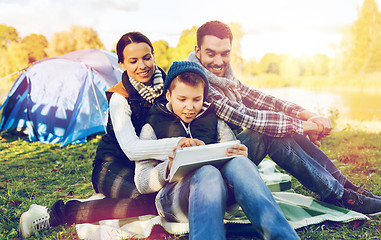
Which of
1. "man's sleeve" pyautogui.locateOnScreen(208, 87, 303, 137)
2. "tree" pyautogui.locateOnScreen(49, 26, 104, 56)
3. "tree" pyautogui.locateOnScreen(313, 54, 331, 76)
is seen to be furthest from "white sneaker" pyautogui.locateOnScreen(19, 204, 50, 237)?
"tree" pyautogui.locateOnScreen(313, 54, 331, 76)

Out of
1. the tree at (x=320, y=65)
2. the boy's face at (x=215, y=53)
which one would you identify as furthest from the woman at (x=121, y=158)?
the tree at (x=320, y=65)

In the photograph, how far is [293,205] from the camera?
8.23 feet

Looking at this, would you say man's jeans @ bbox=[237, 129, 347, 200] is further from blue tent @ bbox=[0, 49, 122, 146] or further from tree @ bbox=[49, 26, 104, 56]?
tree @ bbox=[49, 26, 104, 56]

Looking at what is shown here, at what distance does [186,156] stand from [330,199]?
57.1 inches

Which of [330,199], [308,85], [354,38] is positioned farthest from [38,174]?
[354,38]

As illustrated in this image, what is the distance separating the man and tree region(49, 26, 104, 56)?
29.4 m

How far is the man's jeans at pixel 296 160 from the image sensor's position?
2.34 meters

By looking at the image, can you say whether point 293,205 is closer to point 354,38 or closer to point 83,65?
point 83,65

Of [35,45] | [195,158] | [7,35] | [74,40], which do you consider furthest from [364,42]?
[7,35]

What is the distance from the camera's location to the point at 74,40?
99.6ft

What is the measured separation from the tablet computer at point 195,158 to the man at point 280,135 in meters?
0.56

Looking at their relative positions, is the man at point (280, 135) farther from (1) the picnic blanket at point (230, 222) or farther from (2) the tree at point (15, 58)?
(2) the tree at point (15, 58)

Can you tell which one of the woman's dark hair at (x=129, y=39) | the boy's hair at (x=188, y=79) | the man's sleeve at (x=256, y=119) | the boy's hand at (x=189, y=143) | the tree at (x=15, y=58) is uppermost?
the tree at (x=15, y=58)

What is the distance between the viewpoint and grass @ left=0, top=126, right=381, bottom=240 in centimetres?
223
